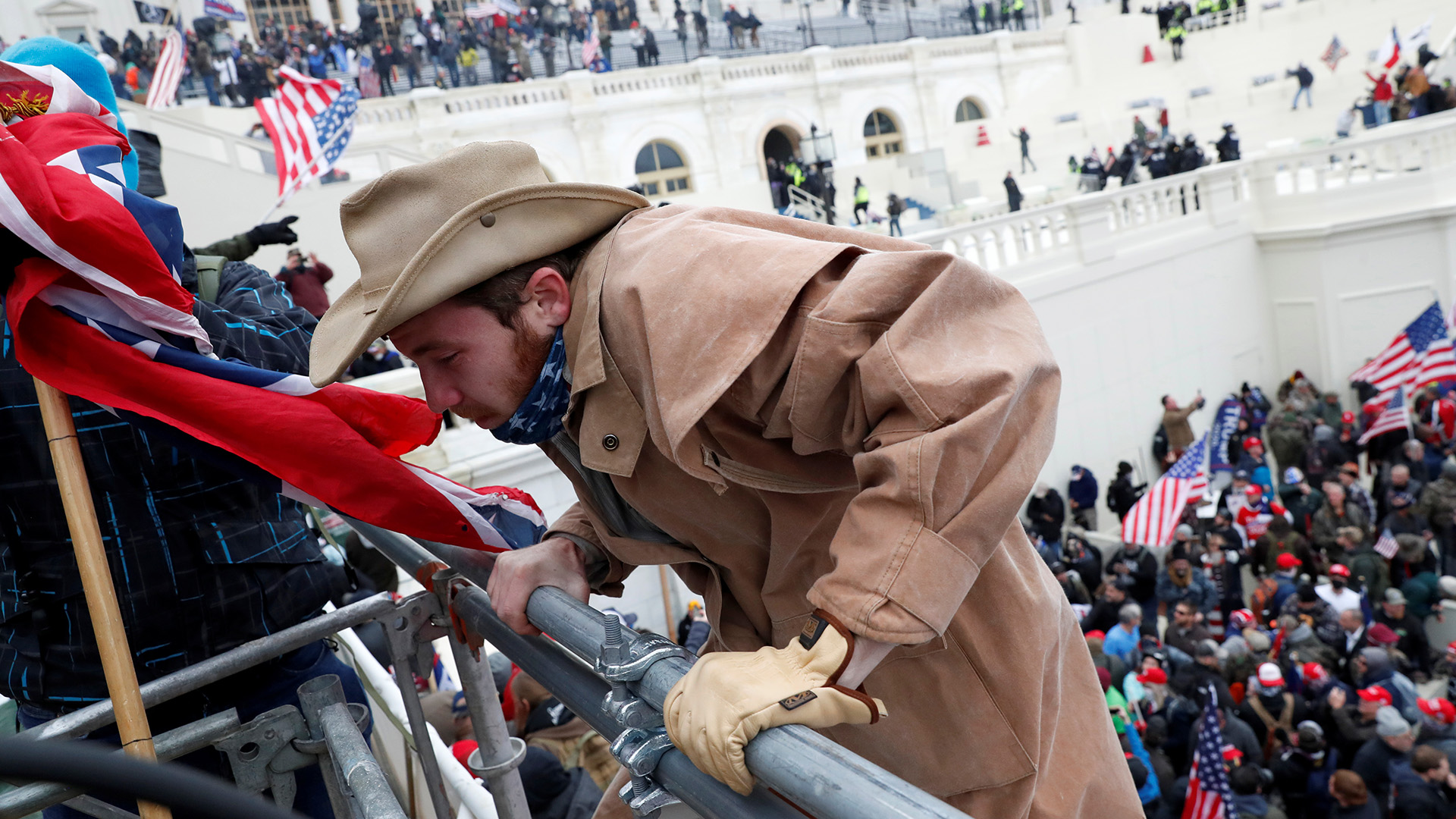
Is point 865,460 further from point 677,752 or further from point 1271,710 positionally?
point 1271,710

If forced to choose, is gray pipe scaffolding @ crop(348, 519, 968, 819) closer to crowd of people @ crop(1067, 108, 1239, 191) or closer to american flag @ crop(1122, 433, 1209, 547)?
american flag @ crop(1122, 433, 1209, 547)

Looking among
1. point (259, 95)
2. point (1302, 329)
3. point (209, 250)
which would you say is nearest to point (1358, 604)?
point (209, 250)

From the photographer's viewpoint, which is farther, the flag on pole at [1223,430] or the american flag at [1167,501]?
the flag on pole at [1223,430]

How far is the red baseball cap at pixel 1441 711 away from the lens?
628 cm

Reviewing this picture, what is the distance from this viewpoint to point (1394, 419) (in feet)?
38.0

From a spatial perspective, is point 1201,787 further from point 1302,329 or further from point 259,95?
point 259,95

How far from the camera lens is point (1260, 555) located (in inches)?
396

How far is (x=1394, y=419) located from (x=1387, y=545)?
9.80ft

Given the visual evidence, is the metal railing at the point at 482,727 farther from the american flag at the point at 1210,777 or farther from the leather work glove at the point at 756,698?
the american flag at the point at 1210,777

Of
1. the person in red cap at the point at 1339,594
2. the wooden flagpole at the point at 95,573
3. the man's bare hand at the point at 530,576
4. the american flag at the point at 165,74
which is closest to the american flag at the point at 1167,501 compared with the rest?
the person in red cap at the point at 1339,594

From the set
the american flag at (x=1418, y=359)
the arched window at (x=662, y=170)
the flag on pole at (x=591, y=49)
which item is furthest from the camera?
the arched window at (x=662, y=170)

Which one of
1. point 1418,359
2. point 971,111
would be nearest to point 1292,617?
point 1418,359

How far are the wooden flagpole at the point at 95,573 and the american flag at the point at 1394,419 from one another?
12873 millimetres

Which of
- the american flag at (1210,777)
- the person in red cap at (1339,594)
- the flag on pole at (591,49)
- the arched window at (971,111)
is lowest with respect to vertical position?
the person in red cap at (1339,594)
